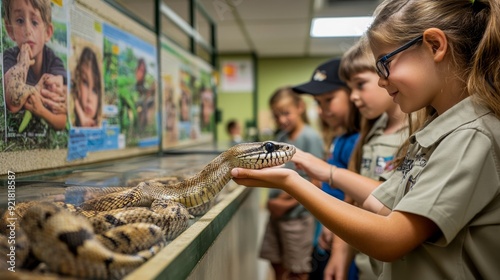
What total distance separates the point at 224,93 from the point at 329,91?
271 inches

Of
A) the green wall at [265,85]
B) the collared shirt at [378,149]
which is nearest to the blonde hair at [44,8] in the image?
the collared shirt at [378,149]

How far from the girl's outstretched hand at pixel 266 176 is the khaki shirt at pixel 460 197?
1.07 feet

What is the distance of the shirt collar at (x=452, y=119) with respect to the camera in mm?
1060

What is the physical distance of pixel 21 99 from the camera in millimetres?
1328

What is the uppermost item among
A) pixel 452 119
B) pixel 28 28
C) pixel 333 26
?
pixel 333 26

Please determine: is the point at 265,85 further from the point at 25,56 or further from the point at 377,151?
the point at 25,56

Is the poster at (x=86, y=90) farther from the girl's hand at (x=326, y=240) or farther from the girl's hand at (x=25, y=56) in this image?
the girl's hand at (x=326, y=240)

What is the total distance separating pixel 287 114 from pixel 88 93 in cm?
192

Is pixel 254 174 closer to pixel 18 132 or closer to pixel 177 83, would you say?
pixel 18 132

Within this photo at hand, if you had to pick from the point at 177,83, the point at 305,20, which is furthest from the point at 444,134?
the point at 305,20

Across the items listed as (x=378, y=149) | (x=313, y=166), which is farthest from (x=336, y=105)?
(x=313, y=166)

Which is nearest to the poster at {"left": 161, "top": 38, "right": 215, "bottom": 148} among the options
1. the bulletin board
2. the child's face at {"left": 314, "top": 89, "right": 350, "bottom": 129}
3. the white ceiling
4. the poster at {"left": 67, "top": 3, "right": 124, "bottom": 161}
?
the bulletin board

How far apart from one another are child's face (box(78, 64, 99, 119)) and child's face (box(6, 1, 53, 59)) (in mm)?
298

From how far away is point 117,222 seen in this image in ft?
3.31
